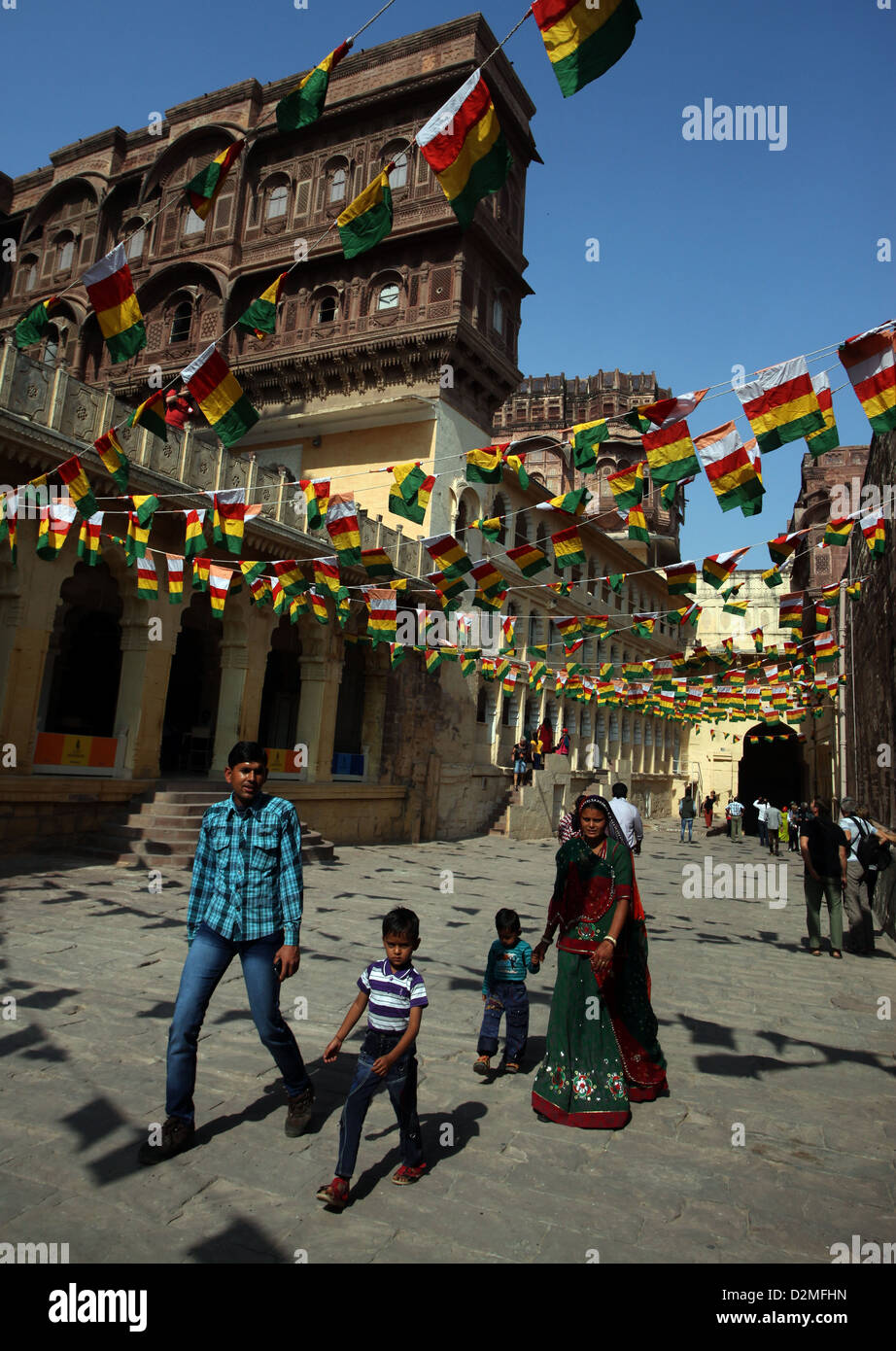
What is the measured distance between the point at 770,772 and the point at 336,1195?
53200 mm

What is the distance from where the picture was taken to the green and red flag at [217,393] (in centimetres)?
777

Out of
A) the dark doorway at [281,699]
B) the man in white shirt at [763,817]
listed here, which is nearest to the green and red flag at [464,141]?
the dark doorway at [281,699]

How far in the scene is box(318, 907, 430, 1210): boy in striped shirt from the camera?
135 inches

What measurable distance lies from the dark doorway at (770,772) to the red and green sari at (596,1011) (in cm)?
4699

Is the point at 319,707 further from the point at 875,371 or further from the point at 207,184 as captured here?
the point at 875,371

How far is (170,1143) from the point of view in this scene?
3.72m

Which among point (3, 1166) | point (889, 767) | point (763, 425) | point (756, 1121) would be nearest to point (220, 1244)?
point (3, 1166)

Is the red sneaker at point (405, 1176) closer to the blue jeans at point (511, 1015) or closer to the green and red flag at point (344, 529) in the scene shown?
the blue jeans at point (511, 1015)

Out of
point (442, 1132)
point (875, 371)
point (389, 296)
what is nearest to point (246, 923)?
point (442, 1132)

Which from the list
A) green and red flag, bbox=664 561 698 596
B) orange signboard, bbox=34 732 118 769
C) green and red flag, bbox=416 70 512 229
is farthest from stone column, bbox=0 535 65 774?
green and red flag, bbox=664 561 698 596

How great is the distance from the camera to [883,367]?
6797mm

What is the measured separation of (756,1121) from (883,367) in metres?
6.03

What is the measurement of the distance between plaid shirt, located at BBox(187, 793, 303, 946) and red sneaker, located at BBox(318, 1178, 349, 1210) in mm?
1059

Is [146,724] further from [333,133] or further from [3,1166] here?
[333,133]
